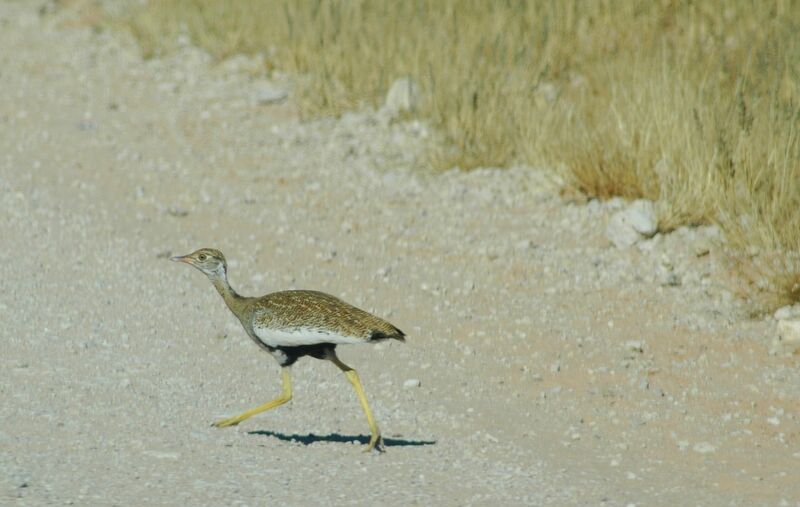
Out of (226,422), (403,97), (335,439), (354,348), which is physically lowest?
(403,97)

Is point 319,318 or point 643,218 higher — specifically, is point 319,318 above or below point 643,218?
above

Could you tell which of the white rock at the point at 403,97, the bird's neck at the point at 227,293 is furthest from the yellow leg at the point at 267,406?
the white rock at the point at 403,97

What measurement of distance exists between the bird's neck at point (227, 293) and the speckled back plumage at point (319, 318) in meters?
0.34

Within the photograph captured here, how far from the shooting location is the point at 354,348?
8.09 metres

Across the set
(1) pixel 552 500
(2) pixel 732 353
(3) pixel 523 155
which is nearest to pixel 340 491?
(1) pixel 552 500

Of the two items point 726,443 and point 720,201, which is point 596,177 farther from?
point 726,443

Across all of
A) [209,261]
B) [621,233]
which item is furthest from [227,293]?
[621,233]

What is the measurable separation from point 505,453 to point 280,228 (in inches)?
163

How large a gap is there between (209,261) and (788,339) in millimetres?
3265

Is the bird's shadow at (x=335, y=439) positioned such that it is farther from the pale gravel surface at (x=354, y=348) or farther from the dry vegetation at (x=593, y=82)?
the dry vegetation at (x=593, y=82)

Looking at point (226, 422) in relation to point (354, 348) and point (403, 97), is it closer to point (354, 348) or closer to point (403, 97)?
point (354, 348)

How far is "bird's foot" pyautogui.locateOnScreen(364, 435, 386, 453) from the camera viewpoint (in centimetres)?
636

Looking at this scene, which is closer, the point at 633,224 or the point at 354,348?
the point at 354,348

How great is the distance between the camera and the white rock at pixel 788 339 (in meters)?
8.02
